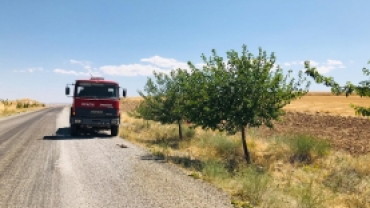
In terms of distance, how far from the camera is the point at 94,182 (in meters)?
7.18

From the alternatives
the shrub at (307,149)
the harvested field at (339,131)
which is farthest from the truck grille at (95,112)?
the shrub at (307,149)

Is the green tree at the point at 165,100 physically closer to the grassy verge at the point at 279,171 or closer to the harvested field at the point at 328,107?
the grassy verge at the point at 279,171

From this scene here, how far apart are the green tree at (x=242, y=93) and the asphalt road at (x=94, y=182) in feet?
10.7

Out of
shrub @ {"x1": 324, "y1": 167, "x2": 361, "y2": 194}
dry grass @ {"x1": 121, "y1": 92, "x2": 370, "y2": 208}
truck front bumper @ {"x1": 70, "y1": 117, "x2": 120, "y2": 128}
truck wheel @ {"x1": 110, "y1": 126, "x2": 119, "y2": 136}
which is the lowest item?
shrub @ {"x1": 324, "y1": 167, "x2": 361, "y2": 194}

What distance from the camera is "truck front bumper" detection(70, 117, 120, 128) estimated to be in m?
15.5

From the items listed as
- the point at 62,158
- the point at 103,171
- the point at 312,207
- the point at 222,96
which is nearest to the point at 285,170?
the point at 222,96

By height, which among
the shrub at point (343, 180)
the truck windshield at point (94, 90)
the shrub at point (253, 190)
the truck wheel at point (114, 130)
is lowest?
the shrub at point (343, 180)

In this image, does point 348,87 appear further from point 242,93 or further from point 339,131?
point 339,131

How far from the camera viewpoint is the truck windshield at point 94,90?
15625 millimetres

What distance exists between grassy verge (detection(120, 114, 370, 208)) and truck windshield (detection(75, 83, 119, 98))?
265 centimetres

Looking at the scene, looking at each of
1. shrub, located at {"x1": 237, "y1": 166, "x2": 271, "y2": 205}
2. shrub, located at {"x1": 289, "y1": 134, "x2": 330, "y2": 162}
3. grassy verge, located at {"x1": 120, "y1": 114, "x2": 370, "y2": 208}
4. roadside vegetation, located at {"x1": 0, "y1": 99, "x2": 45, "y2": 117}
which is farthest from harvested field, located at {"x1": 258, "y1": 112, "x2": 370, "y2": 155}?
roadside vegetation, located at {"x1": 0, "y1": 99, "x2": 45, "y2": 117}

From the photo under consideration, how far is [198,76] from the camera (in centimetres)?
1270

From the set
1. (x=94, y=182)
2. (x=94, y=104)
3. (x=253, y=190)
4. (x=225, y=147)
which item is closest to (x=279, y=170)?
(x=225, y=147)

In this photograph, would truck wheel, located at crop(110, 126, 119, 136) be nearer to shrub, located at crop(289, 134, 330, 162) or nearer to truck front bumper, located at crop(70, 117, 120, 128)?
truck front bumper, located at crop(70, 117, 120, 128)
